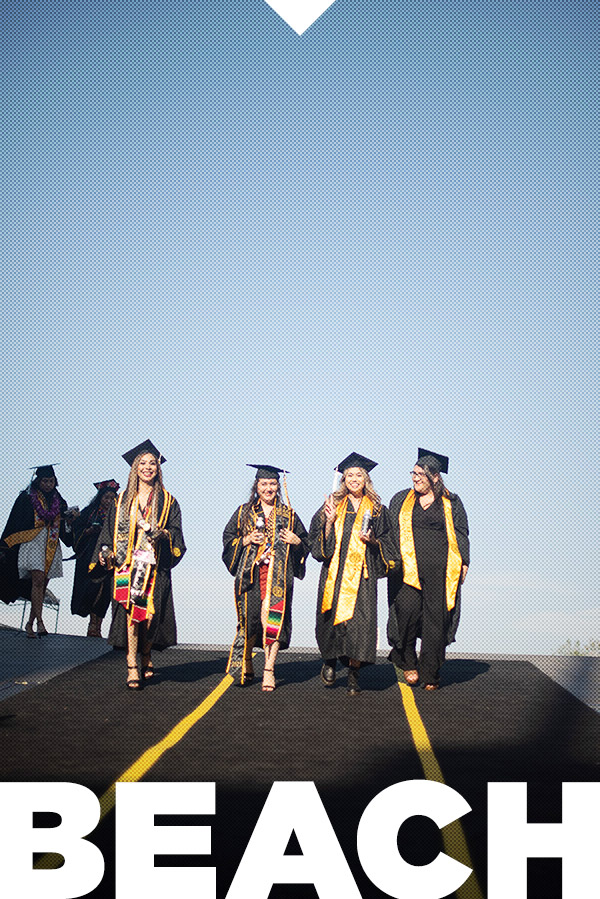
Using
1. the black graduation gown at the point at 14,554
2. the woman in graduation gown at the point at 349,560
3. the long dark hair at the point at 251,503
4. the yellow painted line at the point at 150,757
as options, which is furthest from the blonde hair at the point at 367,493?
the black graduation gown at the point at 14,554

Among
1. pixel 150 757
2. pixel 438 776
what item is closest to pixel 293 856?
pixel 438 776

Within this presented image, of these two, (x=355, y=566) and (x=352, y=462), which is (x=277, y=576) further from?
(x=352, y=462)

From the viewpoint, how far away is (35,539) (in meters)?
14.2

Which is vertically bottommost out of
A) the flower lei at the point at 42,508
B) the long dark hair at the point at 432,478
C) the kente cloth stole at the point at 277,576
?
the kente cloth stole at the point at 277,576

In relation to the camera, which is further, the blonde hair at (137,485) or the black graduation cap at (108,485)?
the black graduation cap at (108,485)

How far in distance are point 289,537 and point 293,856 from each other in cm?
538

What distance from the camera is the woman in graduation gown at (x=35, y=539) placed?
14148 mm

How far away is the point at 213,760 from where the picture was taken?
664cm

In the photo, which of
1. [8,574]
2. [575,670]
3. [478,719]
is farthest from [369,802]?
[8,574]

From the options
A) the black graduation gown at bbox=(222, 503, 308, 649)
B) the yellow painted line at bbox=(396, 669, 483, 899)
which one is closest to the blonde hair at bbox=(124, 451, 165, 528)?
the black graduation gown at bbox=(222, 503, 308, 649)

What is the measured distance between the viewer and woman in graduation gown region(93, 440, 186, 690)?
32.1ft

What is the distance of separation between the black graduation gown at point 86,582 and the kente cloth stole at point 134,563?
14.3 ft

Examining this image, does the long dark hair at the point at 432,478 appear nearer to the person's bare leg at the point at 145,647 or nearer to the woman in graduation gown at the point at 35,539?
the person's bare leg at the point at 145,647

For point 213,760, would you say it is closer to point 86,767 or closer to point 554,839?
point 86,767
